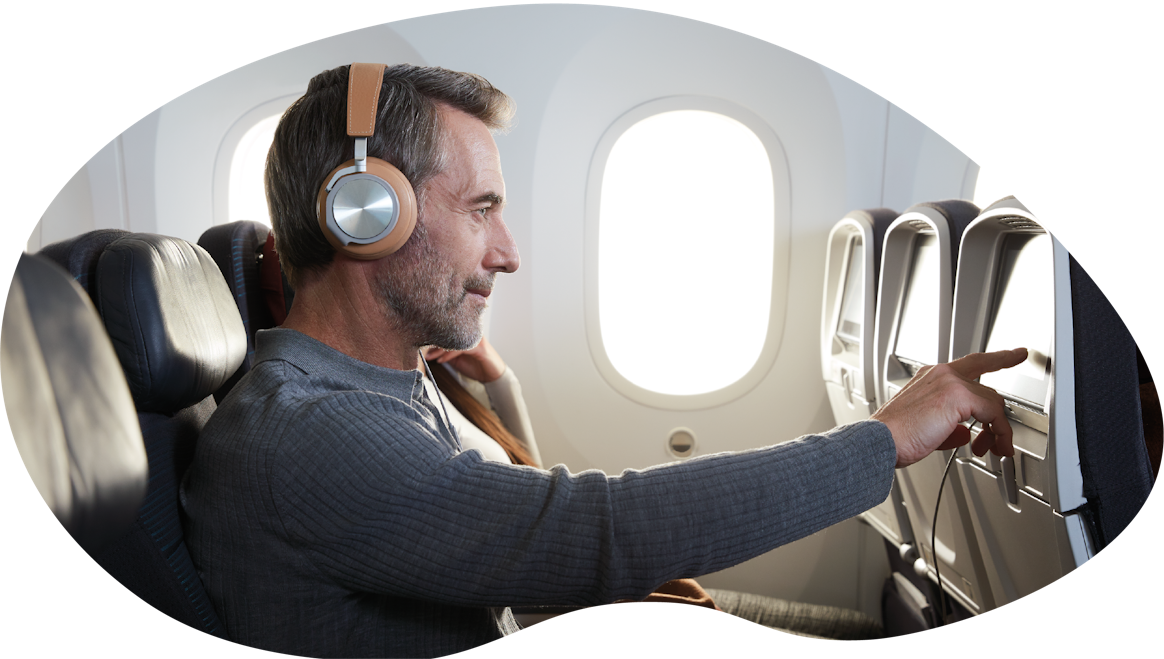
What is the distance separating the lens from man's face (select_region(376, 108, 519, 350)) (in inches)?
33.1

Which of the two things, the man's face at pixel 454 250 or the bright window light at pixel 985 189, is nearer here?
the man's face at pixel 454 250

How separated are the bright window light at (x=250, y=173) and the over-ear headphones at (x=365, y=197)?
57 centimetres

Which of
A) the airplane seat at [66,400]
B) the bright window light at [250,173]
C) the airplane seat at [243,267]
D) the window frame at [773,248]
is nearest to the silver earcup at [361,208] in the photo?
the airplane seat at [66,400]

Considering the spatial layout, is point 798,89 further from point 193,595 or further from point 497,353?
point 193,595

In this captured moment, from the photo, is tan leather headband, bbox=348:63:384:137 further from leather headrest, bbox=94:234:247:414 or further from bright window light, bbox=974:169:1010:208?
bright window light, bbox=974:169:1010:208

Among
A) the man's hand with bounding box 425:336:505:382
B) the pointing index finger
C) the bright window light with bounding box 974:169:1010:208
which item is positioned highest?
the bright window light with bounding box 974:169:1010:208

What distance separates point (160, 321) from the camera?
705mm

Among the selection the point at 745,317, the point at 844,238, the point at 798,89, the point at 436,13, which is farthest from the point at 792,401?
the point at 436,13

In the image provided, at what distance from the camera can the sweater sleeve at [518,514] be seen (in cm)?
56

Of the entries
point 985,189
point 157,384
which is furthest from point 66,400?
point 985,189

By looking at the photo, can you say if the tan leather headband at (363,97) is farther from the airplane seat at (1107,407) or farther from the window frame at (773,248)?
the airplane seat at (1107,407)

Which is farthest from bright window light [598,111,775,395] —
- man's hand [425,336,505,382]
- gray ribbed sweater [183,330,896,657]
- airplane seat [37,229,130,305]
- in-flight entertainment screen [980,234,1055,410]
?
airplane seat [37,229,130,305]

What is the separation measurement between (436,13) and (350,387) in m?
0.89

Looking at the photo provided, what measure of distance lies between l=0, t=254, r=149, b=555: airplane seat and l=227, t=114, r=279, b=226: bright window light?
80cm
